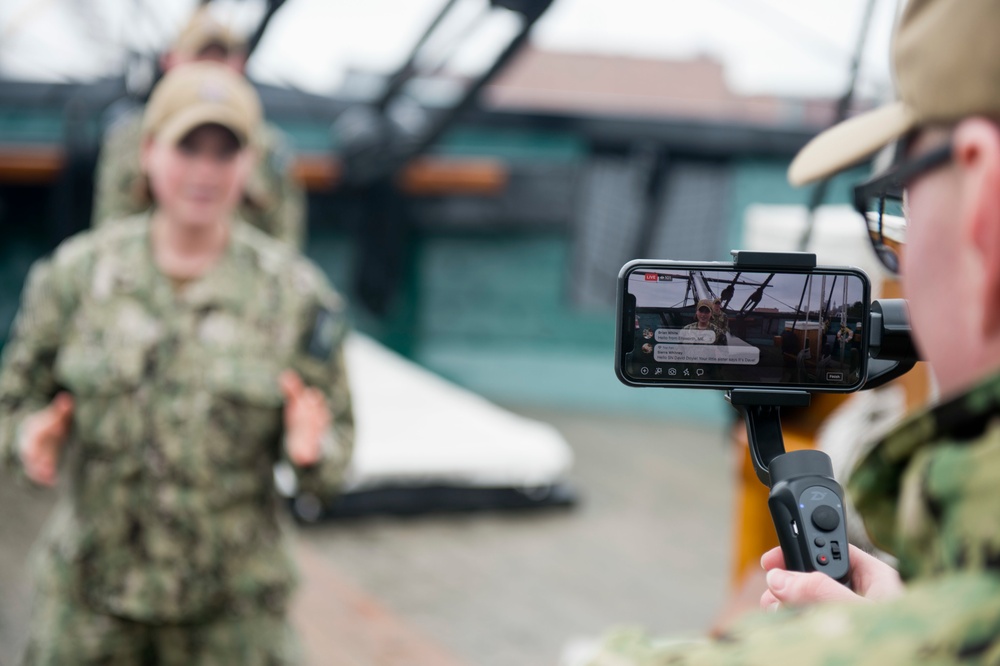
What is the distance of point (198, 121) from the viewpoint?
2111 mm

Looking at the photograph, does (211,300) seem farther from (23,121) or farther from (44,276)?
(23,121)

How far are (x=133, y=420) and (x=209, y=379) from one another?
0.14 m

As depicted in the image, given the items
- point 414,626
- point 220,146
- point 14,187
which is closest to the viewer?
point 220,146

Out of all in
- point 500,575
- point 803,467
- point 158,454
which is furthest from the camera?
point 500,575

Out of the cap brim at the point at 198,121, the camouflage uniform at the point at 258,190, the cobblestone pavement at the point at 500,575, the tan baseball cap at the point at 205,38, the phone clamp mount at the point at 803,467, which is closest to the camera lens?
the phone clamp mount at the point at 803,467

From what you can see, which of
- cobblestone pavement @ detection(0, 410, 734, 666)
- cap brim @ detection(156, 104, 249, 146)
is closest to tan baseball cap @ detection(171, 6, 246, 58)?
cobblestone pavement @ detection(0, 410, 734, 666)

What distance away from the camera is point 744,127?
6047 mm

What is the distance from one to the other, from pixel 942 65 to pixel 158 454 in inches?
65.6

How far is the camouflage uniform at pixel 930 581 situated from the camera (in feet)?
1.59

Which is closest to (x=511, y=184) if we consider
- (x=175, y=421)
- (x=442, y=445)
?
(x=442, y=445)

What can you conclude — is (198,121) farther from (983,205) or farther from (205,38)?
(205,38)

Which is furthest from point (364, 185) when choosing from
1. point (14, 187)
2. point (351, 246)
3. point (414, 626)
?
point (414, 626)
